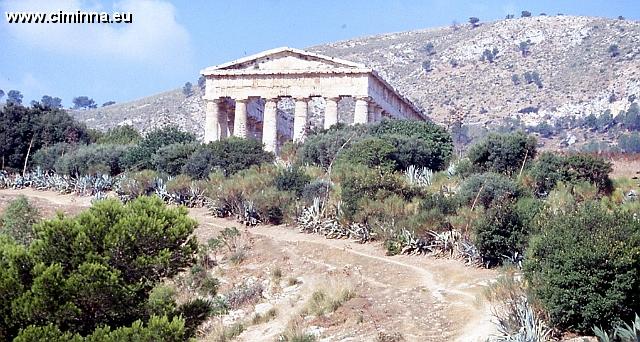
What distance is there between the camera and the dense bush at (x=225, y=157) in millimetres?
38031

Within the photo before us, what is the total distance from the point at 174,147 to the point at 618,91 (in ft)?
207

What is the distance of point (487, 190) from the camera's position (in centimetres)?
2847

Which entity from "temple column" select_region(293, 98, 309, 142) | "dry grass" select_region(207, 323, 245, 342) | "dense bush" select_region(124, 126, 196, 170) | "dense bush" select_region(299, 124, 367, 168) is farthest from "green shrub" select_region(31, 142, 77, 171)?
"dry grass" select_region(207, 323, 245, 342)

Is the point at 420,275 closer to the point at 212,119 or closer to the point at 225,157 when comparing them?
the point at 225,157

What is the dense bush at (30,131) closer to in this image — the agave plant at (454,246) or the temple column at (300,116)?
the temple column at (300,116)

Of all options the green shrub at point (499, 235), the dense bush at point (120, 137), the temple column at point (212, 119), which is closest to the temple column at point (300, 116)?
the temple column at point (212, 119)

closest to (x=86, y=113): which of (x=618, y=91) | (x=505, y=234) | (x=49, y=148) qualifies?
(x=618, y=91)

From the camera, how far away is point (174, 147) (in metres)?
41.6

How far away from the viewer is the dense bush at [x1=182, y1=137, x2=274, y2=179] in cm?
3803

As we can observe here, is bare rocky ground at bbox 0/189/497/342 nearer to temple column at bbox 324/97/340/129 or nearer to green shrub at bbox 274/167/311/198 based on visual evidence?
green shrub at bbox 274/167/311/198

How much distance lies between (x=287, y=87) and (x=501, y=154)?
18.3 m

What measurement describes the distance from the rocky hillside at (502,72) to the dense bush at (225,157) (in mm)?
48408

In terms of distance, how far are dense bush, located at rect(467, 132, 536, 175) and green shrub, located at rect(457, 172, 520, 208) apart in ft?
17.4

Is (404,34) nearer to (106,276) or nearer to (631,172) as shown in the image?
(631,172)
